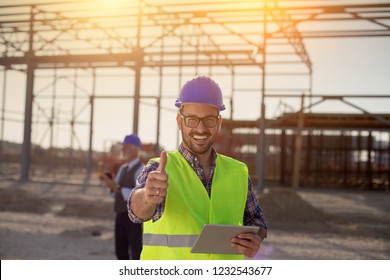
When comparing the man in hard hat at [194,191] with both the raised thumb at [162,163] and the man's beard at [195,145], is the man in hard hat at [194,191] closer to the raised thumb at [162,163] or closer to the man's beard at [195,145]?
the man's beard at [195,145]

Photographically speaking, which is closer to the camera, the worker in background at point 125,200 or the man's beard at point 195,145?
the man's beard at point 195,145

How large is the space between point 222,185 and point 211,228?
14.3 inches

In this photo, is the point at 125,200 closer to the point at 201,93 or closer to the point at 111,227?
the point at 201,93

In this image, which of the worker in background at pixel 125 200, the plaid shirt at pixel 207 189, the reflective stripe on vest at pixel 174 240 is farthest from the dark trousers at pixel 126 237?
the reflective stripe on vest at pixel 174 240

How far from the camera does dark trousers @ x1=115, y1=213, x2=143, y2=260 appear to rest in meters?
5.69

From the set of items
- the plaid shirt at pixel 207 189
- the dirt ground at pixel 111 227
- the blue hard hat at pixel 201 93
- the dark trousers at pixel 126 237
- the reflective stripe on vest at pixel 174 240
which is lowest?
the dirt ground at pixel 111 227

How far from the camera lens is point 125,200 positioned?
19.3 feet

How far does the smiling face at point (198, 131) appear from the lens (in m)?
2.56

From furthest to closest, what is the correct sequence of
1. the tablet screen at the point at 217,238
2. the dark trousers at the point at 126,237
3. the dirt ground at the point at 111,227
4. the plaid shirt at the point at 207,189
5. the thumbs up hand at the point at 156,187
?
the dirt ground at the point at 111,227 < the dark trousers at the point at 126,237 < the plaid shirt at the point at 207,189 < the tablet screen at the point at 217,238 < the thumbs up hand at the point at 156,187

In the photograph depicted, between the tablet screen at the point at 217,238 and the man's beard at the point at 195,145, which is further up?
the man's beard at the point at 195,145

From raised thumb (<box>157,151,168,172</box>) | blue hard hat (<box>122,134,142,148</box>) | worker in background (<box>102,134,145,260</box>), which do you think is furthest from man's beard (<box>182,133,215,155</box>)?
blue hard hat (<box>122,134,142,148</box>)

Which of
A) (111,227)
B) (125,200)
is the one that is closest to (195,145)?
(125,200)

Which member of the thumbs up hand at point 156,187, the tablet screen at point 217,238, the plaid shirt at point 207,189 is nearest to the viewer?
the thumbs up hand at point 156,187
